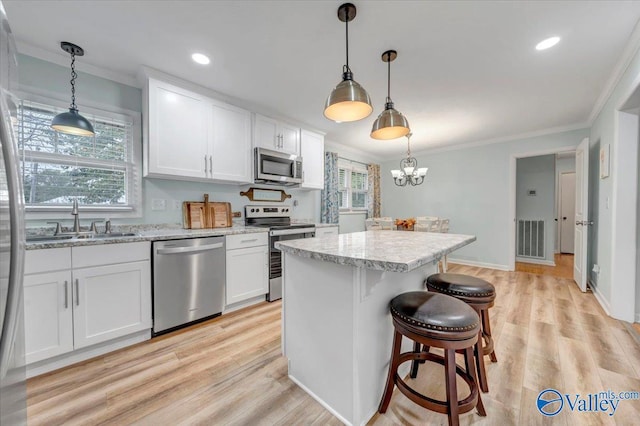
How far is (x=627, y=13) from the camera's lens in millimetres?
1672

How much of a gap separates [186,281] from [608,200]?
4.49 metres

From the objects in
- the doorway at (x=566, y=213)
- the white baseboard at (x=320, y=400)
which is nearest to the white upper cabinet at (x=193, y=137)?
the white baseboard at (x=320, y=400)

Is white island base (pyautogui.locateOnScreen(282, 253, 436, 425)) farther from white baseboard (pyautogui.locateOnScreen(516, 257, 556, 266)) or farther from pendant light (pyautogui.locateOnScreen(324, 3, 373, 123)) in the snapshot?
white baseboard (pyautogui.locateOnScreen(516, 257, 556, 266))

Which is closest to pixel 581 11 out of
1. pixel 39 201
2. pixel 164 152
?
pixel 164 152

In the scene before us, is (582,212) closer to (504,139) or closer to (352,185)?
(504,139)

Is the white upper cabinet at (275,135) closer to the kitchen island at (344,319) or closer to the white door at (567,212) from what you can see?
the kitchen island at (344,319)

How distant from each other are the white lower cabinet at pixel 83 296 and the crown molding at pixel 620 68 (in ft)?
13.8

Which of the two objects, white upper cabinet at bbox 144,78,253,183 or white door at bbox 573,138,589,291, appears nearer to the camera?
white upper cabinet at bbox 144,78,253,183

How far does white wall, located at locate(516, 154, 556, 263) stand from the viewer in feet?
16.4

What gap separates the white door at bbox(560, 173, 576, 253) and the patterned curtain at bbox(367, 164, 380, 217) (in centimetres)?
458

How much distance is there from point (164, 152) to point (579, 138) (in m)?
5.87

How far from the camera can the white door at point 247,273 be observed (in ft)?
8.70

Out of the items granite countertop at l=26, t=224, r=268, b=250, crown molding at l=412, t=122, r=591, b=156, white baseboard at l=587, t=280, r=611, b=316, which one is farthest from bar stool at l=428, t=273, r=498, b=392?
crown molding at l=412, t=122, r=591, b=156

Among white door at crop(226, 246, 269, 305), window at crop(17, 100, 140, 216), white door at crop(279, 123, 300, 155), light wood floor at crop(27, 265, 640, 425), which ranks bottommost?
light wood floor at crop(27, 265, 640, 425)
